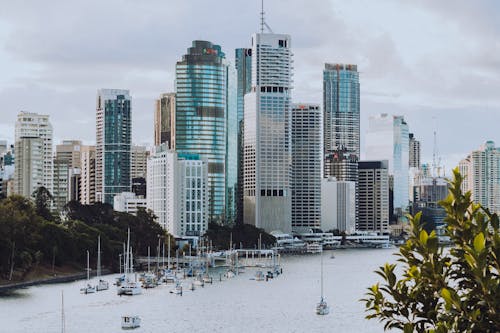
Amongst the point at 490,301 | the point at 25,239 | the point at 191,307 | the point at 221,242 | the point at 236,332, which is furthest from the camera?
the point at 221,242

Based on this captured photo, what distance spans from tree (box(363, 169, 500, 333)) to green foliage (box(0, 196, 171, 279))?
91289 millimetres

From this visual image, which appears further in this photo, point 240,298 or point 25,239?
point 25,239

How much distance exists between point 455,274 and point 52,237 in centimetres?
10599

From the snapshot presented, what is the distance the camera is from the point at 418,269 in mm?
12922

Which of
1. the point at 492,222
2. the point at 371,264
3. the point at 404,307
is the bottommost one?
the point at 371,264

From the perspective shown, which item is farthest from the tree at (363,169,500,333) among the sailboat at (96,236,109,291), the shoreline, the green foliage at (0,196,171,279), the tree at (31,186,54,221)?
the tree at (31,186,54,221)

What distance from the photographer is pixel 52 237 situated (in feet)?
379

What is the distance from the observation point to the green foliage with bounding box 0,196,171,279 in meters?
103

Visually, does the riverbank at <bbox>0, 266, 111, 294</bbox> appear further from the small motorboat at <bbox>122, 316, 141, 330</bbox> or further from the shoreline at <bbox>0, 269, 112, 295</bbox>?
the small motorboat at <bbox>122, 316, 141, 330</bbox>

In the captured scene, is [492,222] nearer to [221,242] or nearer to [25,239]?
[25,239]

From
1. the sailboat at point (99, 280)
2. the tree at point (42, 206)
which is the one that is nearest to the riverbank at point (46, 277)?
the sailboat at point (99, 280)

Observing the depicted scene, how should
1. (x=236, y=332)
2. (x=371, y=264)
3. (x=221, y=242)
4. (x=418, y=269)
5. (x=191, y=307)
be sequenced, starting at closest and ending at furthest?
(x=418, y=269) < (x=236, y=332) < (x=191, y=307) < (x=371, y=264) < (x=221, y=242)

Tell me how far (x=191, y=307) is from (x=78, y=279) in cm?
3112

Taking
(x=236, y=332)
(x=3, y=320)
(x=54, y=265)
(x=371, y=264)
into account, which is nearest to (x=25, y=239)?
(x=54, y=265)
